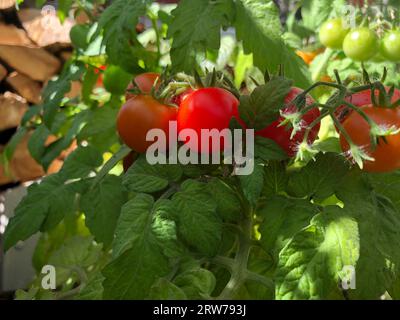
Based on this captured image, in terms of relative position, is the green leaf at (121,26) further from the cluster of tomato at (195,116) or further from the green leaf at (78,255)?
the green leaf at (78,255)

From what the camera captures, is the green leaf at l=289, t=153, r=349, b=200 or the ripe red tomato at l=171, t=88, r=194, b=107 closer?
the green leaf at l=289, t=153, r=349, b=200

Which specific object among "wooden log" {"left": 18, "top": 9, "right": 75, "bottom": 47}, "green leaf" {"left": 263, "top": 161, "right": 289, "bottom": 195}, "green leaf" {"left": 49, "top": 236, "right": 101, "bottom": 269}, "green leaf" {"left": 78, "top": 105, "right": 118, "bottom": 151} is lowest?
"wooden log" {"left": 18, "top": 9, "right": 75, "bottom": 47}

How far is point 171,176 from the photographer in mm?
721

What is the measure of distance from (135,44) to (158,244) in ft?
1.69

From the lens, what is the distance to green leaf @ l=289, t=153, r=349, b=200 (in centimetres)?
67

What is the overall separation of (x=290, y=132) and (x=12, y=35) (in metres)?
1.95

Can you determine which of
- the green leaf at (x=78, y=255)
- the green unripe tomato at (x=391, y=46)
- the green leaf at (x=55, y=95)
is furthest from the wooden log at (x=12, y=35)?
the green unripe tomato at (x=391, y=46)

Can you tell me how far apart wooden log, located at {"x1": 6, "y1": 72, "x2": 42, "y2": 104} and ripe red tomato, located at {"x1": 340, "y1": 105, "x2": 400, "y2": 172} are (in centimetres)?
199

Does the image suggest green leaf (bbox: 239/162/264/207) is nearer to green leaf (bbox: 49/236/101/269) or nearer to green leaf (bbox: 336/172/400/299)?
green leaf (bbox: 336/172/400/299)

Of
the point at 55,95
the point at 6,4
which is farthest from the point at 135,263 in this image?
the point at 6,4

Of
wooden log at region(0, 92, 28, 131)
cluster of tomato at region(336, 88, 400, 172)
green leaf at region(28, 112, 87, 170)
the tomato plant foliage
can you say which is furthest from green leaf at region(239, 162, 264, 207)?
wooden log at region(0, 92, 28, 131)

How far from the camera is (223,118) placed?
0.70m

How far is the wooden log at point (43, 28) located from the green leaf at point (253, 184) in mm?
1923

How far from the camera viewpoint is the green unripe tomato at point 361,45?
1.10m
